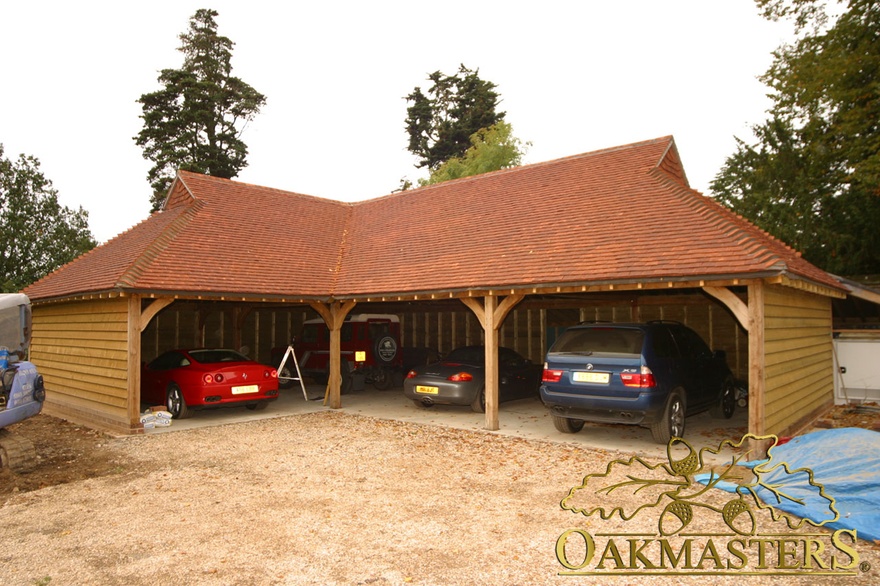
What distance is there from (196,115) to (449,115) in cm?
1969

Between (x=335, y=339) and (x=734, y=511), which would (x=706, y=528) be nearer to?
(x=734, y=511)

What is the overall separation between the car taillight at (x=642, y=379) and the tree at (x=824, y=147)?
13400 millimetres

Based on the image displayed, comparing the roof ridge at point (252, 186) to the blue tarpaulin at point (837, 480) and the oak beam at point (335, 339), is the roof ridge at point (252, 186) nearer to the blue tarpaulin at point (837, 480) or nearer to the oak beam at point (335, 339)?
the oak beam at point (335, 339)

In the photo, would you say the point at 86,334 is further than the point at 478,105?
No

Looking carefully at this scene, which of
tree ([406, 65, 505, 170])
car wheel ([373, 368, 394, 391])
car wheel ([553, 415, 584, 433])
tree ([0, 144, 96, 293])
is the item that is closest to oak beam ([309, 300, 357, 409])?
car wheel ([373, 368, 394, 391])

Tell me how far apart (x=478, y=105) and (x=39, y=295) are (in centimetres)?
3731

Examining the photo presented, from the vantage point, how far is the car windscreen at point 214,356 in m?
12.0

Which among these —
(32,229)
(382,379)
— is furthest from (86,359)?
(32,229)

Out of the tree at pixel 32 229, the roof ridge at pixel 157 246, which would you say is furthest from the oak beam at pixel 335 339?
the tree at pixel 32 229

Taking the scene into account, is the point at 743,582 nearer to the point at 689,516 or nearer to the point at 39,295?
the point at 689,516

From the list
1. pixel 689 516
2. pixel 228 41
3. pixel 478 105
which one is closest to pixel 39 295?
pixel 689 516

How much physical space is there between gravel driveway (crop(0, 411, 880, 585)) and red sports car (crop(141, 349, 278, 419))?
2.22 m

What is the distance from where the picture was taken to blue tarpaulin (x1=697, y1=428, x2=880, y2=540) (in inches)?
201

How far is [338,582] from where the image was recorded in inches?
166
